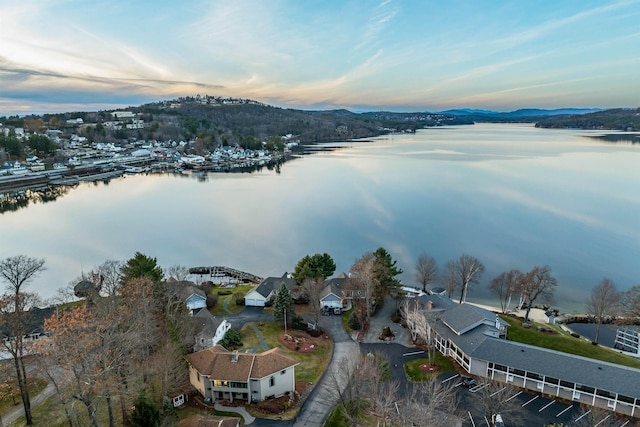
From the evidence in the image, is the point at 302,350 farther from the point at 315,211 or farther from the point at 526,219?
the point at 526,219

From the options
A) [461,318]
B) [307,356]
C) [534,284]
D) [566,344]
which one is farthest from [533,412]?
[534,284]

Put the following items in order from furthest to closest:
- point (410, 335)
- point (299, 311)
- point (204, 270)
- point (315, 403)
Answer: point (204, 270) → point (299, 311) → point (410, 335) → point (315, 403)

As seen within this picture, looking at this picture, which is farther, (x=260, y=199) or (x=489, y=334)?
(x=260, y=199)

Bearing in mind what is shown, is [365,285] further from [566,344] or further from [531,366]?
[566,344]

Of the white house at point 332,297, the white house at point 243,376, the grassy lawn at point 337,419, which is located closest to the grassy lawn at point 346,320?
the white house at point 332,297

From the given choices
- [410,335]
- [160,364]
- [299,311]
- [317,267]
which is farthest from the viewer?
[317,267]

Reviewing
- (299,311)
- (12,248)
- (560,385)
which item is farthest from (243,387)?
(12,248)

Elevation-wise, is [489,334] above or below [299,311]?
above
